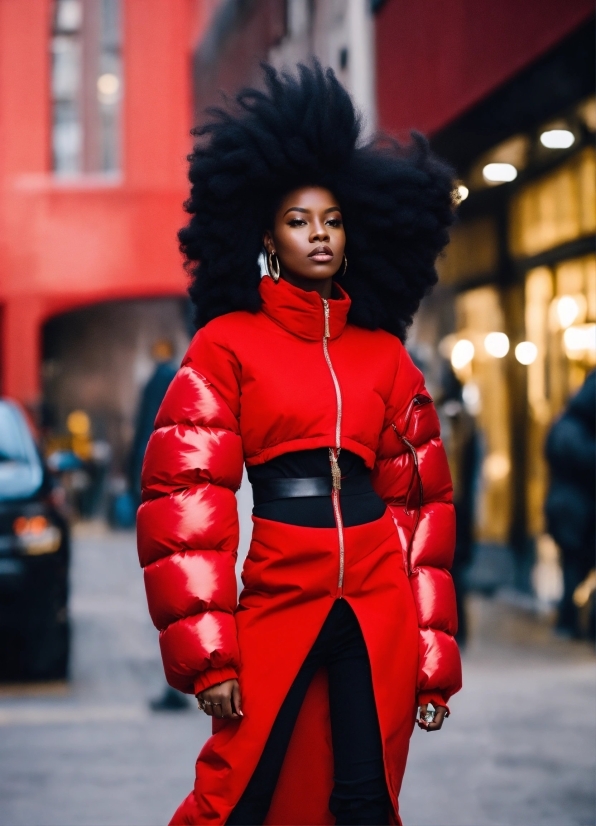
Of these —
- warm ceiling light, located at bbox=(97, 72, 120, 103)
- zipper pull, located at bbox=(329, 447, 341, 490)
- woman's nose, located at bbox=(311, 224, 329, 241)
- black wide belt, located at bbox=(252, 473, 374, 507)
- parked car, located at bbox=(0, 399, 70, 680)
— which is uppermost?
warm ceiling light, located at bbox=(97, 72, 120, 103)

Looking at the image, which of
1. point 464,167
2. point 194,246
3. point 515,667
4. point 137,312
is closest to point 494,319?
point 464,167

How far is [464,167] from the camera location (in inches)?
502

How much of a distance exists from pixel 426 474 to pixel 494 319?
33.3 feet

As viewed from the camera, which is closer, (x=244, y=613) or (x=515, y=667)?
(x=244, y=613)

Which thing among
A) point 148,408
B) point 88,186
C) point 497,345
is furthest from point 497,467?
point 88,186

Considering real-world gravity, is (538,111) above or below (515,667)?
above

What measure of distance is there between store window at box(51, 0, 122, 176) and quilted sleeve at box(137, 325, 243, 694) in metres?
22.7

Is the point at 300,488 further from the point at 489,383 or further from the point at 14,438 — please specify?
the point at 489,383

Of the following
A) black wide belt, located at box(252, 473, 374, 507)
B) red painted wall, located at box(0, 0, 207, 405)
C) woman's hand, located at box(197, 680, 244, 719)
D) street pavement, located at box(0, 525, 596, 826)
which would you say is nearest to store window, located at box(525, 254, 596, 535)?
street pavement, located at box(0, 525, 596, 826)

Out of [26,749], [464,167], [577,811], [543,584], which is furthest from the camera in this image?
[464,167]

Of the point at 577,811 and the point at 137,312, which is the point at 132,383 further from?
the point at 577,811

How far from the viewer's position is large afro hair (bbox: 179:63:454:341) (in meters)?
3.77

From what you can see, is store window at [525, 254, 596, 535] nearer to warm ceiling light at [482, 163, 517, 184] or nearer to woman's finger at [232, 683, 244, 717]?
warm ceiling light at [482, 163, 517, 184]

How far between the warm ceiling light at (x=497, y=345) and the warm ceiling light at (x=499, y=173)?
1443 mm
